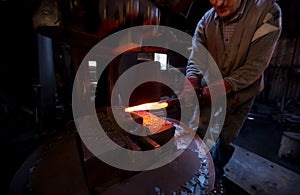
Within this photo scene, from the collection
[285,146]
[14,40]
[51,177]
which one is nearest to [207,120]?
[51,177]

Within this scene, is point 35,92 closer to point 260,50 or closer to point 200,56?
point 200,56

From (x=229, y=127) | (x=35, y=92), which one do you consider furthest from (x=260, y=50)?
(x=35, y=92)

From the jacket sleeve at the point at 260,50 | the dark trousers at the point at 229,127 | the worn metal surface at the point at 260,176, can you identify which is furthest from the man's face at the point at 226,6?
the worn metal surface at the point at 260,176

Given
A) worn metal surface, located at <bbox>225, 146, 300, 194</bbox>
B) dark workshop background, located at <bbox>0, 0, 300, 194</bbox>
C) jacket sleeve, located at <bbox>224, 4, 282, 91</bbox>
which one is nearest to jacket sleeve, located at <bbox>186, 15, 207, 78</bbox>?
dark workshop background, located at <bbox>0, 0, 300, 194</bbox>

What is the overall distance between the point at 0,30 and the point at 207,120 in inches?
204

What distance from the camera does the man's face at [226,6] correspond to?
142cm

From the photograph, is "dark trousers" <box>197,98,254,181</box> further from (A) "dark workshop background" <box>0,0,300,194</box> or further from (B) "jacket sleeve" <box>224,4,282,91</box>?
(A) "dark workshop background" <box>0,0,300,194</box>

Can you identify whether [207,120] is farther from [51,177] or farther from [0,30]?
[0,30]

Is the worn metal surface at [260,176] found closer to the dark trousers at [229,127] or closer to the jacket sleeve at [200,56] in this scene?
the dark trousers at [229,127]

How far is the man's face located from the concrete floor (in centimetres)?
197

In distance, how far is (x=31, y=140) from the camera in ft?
9.85

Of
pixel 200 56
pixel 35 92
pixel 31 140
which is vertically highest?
pixel 200 56

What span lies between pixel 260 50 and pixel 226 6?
523mm

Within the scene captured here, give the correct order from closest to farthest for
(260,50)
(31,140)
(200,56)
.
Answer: (260,50), (200,56), (31,140)
